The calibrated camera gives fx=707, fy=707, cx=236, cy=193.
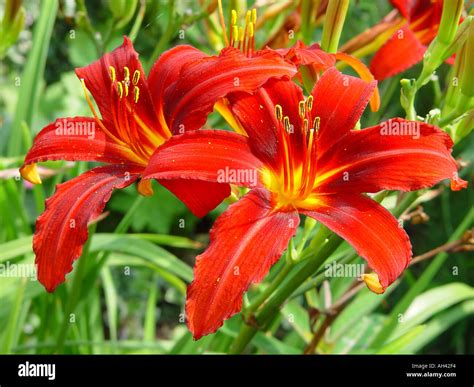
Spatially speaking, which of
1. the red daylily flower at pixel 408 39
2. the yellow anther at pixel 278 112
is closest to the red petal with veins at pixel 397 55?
the red daylily flower at pixel 408 39

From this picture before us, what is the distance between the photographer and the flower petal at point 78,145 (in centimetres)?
66

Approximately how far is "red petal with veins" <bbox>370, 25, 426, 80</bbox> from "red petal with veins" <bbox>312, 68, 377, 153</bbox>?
0.64 feet

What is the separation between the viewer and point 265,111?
0.61 m

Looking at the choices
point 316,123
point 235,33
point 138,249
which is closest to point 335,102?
point 316,123

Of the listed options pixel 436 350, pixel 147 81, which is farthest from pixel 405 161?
pixel 436 350

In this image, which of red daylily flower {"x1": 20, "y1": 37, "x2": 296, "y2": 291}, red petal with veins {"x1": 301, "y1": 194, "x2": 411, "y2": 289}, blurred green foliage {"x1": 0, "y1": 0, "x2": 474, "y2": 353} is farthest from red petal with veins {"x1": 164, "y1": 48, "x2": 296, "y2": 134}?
blurred green foliage {"x1": 0, "y1": 0, "x2": 474, "y2": 353}

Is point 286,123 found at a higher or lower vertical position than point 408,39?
lower

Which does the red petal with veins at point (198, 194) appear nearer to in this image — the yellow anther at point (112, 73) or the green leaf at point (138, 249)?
the yellow anther at point (112, 73)

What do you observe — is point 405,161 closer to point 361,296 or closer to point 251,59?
point 251,59

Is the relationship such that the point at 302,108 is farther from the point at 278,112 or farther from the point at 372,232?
the point at 372,232

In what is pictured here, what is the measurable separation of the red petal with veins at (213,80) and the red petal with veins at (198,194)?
2.6 inches

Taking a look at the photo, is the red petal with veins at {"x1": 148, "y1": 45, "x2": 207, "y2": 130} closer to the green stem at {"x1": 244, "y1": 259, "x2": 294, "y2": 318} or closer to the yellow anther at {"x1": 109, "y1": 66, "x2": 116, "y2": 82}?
the yellow anther at {"x1": 109, "y1": 66, "x2": 116, "y2": 82}

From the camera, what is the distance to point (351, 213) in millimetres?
566

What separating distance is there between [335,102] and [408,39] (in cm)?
27
